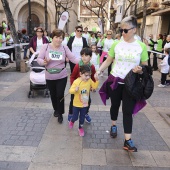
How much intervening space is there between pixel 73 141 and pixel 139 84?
145cm

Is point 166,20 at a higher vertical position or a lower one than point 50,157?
higher

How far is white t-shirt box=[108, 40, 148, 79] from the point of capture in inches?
126

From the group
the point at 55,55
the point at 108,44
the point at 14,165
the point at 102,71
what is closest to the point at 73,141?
the point at 14,165

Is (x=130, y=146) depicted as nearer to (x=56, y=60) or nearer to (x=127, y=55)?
(x=127, y=55)

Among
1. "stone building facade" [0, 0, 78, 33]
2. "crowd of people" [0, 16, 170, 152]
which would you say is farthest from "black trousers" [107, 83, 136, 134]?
"stone building facade" [0, 0, 78, 33]

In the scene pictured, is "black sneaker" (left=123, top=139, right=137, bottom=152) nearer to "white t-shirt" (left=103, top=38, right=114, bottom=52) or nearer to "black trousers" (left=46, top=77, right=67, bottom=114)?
"black trousers" (left=46, top=77, right=67, bottom=114)

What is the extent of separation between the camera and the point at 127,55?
3.21 metres

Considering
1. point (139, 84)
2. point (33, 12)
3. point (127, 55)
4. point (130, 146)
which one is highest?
point (33, 12)

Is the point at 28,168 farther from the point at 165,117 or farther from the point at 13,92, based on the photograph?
A: the point at 13,92

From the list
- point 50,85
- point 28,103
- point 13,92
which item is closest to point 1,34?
point 13,92

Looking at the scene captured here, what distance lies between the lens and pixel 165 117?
486 cm

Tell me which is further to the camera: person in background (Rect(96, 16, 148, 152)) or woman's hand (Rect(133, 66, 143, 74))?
person in background (Rect(96, 16, 148, 152))

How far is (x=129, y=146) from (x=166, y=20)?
61.0ft

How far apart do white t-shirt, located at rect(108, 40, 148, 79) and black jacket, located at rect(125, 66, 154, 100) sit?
0.47 ft
